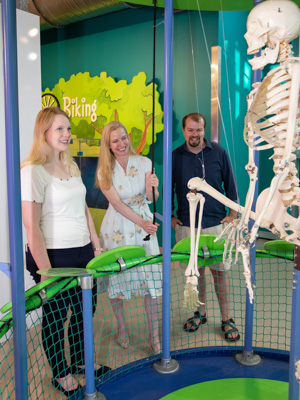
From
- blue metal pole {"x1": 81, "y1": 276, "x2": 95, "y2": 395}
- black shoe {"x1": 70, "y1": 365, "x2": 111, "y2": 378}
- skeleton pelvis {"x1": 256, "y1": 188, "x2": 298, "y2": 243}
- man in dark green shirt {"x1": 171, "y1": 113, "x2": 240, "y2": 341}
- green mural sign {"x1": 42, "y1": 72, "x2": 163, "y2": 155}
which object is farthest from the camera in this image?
green mural sign {"x1": 42, "y1": 72, "x2": 163, "y2": 155}

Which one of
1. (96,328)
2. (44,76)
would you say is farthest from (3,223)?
(44,76)

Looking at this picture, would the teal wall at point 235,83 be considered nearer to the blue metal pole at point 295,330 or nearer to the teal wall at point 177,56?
the teal wall at point 177,56

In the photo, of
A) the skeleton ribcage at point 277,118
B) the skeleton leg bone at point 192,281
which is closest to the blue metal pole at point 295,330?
the skeleton ribcage at point 277,118

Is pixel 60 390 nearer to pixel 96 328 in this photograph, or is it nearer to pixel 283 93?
pixel 96 328

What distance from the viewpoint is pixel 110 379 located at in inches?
72.7

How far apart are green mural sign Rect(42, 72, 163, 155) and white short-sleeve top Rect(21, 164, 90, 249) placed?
2598 millimetres

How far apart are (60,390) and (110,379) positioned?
0.23 metres

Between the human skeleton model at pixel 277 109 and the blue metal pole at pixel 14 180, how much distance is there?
2.37 feet

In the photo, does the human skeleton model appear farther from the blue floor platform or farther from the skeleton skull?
the blue floor platform

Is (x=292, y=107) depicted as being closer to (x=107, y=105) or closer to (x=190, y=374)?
(x=190, y=374)

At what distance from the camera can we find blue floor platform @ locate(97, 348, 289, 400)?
5.73 ft

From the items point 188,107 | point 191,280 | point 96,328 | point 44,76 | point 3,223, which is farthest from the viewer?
point 44,76

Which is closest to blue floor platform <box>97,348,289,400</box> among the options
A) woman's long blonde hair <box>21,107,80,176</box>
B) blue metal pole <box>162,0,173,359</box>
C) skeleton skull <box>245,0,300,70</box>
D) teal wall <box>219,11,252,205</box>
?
blue metal pole <box>162,0,173,359</box>

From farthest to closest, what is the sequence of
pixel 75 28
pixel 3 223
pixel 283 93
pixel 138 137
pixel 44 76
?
pixel 44 76, pixel 75 28, pixel 138 137, pixel 3 223, pixel 283 93
